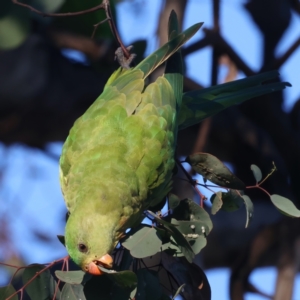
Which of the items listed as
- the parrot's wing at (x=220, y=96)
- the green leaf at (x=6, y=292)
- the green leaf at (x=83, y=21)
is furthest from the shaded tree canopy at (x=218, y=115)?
the green leaf at (x=6, y=292)

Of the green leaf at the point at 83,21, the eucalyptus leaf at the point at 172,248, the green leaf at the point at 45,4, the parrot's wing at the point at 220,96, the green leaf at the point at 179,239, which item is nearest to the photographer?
the green leaf at the point at 179,239

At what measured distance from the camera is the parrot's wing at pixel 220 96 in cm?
187

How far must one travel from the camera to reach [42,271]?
1.19 metres

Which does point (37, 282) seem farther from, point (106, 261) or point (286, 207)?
point (286, 207)

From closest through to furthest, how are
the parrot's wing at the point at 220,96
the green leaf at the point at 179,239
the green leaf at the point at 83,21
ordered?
1. the green leaf at the point at 179,239
2. the parrot's wing at the point at 220,96
3. the green leaf at the point at 83,21

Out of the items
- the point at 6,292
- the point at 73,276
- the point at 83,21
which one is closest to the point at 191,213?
the point at 73,276

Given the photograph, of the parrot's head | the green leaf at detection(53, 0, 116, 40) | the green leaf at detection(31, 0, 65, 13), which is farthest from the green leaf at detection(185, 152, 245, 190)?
the green leaf at detection(53, 0, 116, 40)

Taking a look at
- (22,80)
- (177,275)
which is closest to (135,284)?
(177,275)

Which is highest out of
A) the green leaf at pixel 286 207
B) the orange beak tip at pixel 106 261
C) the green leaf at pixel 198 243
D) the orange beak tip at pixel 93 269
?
the green leaf at pixel 286 207

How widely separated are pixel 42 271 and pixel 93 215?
164 millimetres

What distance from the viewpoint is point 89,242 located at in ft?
4.08

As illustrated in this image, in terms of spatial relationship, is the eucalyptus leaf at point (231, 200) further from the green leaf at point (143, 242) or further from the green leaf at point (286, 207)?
the green leaf at point (143, 242)

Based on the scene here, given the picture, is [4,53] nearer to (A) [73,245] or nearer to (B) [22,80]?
(B) [22,80]

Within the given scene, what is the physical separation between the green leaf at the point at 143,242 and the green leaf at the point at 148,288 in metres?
0.07
